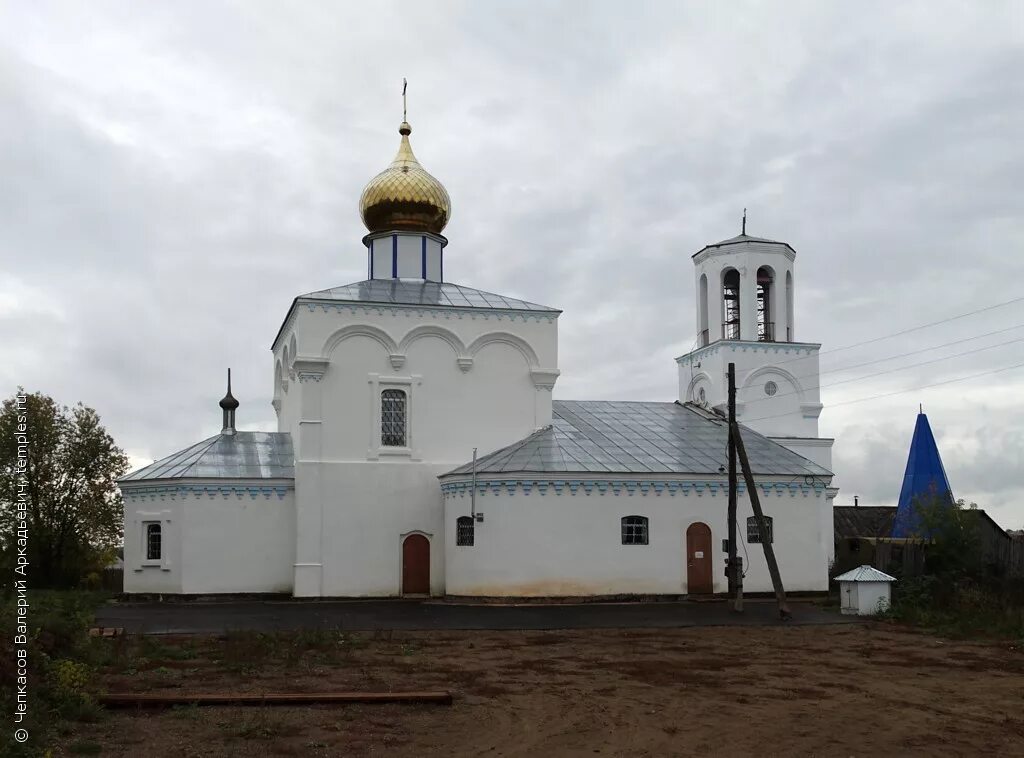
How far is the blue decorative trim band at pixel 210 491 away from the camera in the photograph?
23.2m

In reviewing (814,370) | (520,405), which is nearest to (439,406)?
(520,405)

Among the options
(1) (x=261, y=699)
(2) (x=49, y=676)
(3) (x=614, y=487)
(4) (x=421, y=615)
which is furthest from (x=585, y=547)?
(2) (x=49, y=676)

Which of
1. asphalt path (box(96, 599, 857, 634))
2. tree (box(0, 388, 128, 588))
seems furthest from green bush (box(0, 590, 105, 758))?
tree (box(0, 388, 128, 588))

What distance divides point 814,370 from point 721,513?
7.23 meters

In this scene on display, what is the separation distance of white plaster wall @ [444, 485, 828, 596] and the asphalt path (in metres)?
0.61

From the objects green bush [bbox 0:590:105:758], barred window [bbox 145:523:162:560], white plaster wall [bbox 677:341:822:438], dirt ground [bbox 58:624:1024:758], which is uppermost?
white plaster wall [bbox 677:341:822:438]

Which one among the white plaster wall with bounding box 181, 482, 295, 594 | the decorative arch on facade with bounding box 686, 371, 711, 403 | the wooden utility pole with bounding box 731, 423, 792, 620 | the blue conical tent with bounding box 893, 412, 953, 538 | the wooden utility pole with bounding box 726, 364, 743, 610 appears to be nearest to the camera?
the wooden utility pole with bounding box 731, 423, 792, 620

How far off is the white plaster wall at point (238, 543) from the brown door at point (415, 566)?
95.5 inches

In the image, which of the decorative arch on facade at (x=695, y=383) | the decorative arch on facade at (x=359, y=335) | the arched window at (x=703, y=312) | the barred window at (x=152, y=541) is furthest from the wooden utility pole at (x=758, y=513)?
the barred window at (x=152, y=541)

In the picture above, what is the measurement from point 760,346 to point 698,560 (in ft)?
24.6

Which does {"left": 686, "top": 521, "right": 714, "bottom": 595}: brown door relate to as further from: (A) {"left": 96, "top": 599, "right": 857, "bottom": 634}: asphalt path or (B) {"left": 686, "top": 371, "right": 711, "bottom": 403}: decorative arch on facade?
(B) {"left": 686, "top": 371, "right": 711, "bottom": 403}: decorative arch on facade

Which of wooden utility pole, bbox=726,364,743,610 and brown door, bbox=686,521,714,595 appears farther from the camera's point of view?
brown door, bbox=686,521,714,595

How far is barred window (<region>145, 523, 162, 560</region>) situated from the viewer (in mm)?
23548

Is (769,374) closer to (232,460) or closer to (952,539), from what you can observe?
(952,539)
